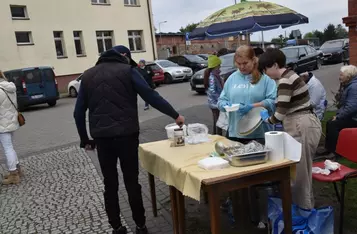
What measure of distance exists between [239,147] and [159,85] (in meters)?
19.3

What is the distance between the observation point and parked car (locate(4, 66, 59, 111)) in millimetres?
16203

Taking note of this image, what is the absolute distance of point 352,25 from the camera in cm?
714

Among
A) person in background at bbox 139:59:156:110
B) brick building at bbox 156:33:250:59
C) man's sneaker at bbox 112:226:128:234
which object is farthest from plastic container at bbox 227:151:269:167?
brick building at bbox 156:33:250:59

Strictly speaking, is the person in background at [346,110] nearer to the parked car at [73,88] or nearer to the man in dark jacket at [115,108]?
the man in dark jacket at [115,108]

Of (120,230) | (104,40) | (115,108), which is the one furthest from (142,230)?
(104,40)

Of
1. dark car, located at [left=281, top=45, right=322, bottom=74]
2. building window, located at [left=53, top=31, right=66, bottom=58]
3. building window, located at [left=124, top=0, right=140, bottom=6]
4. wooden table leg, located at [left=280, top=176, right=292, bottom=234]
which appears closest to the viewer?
wooden table leg, located at [left=280, top=176, right=292, bottom=234]

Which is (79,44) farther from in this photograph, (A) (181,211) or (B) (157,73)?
(A) (181,211)

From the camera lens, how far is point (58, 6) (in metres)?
24.1

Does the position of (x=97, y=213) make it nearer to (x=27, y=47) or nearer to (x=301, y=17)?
(x=301, y=17)

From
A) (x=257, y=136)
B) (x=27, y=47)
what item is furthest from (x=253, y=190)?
(x=27, y=47)

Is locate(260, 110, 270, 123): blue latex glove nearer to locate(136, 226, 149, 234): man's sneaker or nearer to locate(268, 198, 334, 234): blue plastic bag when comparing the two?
locate(268, 198, 334, 234): blue plastic bag

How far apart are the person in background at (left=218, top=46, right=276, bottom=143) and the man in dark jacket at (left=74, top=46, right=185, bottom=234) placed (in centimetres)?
62

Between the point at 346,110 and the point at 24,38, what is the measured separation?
21.9 metres

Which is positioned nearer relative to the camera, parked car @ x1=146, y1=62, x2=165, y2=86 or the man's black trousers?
the man's black trousers
